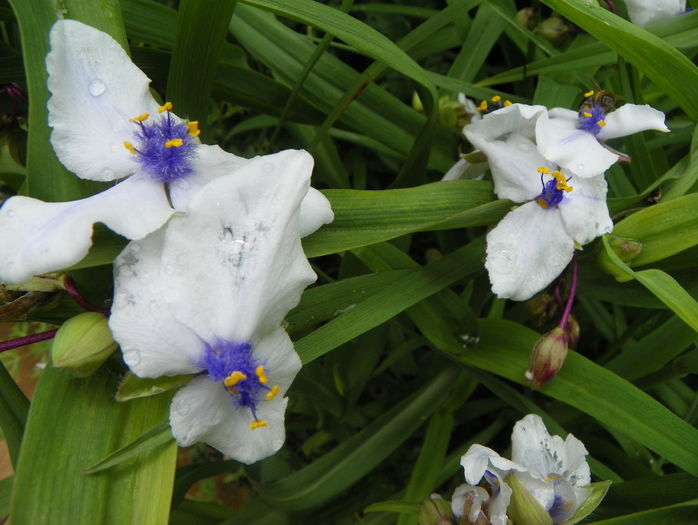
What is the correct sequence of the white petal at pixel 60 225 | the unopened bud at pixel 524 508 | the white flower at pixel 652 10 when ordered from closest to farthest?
the white petal at pixel 60 225 → the unopened bud at pixel 524 508 → the white flower at pixel 652 10

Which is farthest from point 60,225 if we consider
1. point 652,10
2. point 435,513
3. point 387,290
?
point 652,10

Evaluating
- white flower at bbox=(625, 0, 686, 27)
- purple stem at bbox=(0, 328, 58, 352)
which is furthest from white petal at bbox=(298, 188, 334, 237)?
white flower at bbox=(625, 0, 686, 27)

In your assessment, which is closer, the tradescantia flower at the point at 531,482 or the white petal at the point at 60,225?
the white petal at the point at 60,225

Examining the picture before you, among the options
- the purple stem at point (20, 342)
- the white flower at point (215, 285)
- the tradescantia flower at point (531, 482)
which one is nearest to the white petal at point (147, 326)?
the white flower at point (215, 285)

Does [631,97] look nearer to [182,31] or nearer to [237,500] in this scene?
[182,31]

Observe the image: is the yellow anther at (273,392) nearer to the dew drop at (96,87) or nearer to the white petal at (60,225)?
the white petal at (60,225)

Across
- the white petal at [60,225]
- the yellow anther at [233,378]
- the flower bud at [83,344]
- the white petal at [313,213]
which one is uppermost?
the white petal at [60,225]

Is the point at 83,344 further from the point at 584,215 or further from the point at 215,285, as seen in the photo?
the point at 584,215

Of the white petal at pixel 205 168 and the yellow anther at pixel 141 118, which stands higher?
the yellow anther at pixel 141 118
